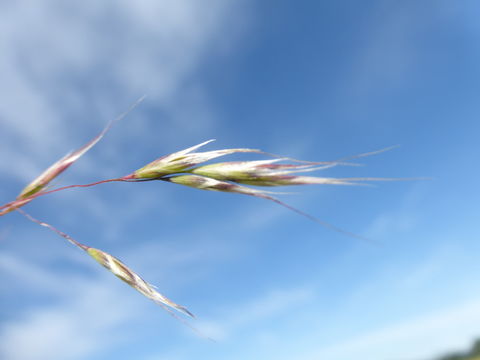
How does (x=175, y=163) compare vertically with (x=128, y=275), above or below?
above

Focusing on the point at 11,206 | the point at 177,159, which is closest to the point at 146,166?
the point at 177,159

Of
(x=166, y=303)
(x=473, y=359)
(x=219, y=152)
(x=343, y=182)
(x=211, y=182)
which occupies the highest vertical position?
(x=473, y=359)

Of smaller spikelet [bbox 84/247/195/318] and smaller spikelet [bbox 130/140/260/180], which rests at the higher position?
smaller spikelet [bbox 130/140/260/180]

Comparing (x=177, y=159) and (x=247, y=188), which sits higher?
(x=177, y=159)

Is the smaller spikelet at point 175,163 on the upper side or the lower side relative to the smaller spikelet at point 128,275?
upper

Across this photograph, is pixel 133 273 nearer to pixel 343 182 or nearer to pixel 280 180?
pixel 280 180

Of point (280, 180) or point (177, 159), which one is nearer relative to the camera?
point (280, 180)

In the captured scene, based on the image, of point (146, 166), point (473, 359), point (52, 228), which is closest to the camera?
point (52, 228)

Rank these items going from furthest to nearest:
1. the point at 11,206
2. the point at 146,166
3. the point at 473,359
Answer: the point at 473,359
the point at 146,166
the point at 11,206
